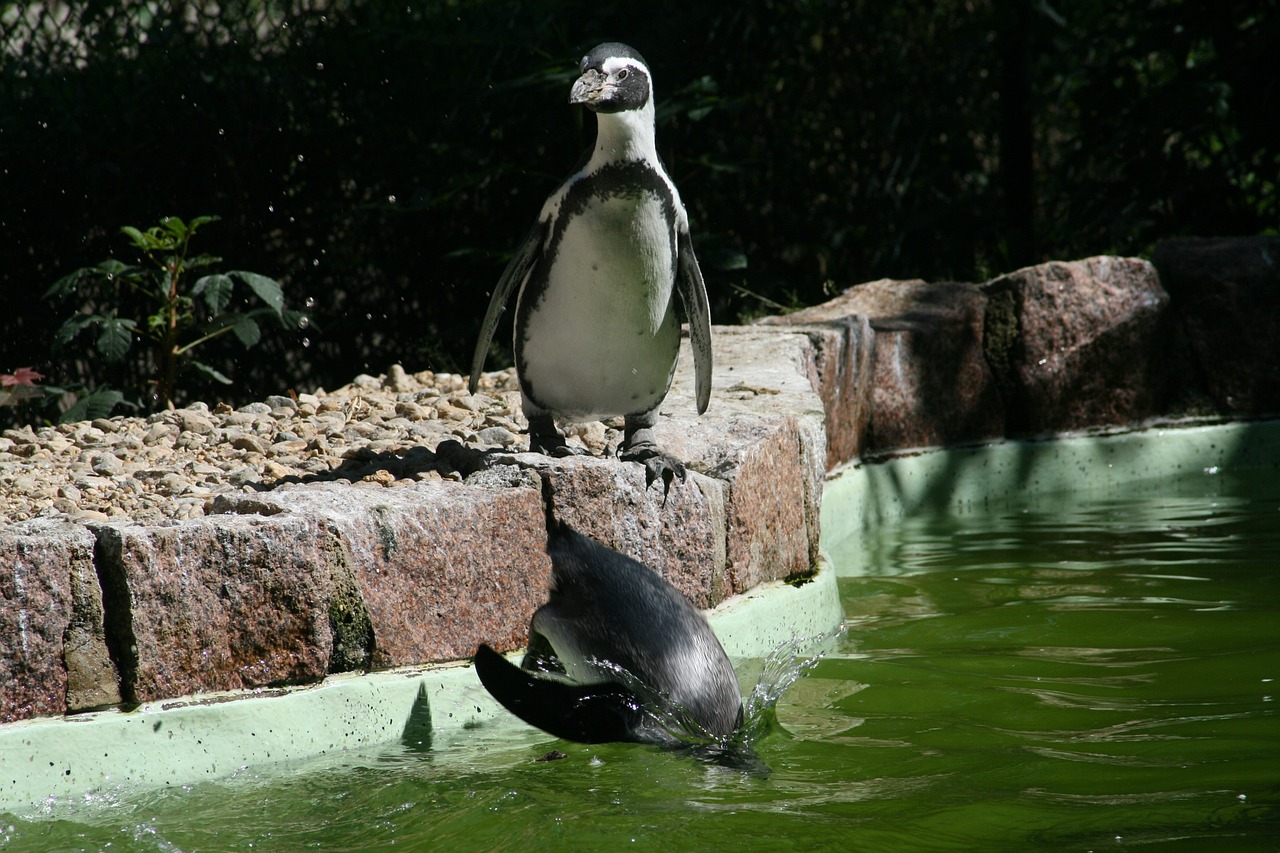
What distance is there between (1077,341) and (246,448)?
3.71 m

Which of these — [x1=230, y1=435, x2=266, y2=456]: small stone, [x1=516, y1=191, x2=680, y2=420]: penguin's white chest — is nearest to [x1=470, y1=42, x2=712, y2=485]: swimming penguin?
[x1=516, y1=191, x2=680, y2=420]: penguin's white chest

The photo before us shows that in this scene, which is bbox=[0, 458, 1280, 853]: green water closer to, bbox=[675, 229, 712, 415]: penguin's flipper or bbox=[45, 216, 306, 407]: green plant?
bbox=[675, 229, 712, 415]: penguin's flipper

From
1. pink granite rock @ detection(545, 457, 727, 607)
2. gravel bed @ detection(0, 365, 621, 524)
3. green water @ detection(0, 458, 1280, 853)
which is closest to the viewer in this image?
green water @ detection(0, 458, 1280, 853)

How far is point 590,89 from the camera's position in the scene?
2.65 m

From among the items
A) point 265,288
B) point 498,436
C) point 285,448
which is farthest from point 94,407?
point 498,436

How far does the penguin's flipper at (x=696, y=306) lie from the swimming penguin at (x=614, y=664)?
2.90 feet

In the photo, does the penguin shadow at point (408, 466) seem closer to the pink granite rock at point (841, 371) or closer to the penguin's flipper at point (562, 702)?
the penguin's flipper at point (562, 702)

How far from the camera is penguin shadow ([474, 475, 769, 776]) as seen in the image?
2.21 m

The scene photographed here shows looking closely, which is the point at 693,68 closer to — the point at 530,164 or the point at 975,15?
the point at 530,164

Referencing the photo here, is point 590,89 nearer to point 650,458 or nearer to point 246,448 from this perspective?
point 650,458

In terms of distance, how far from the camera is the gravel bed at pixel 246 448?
9.40 ft

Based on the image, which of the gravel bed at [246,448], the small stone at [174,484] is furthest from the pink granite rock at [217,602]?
the small stone at [174,484]

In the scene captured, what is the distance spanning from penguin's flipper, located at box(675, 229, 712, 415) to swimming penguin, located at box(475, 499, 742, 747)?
2.90 ft

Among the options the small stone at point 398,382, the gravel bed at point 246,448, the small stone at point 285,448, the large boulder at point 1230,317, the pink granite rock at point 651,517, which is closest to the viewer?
the pink granite rock at point 651,517
